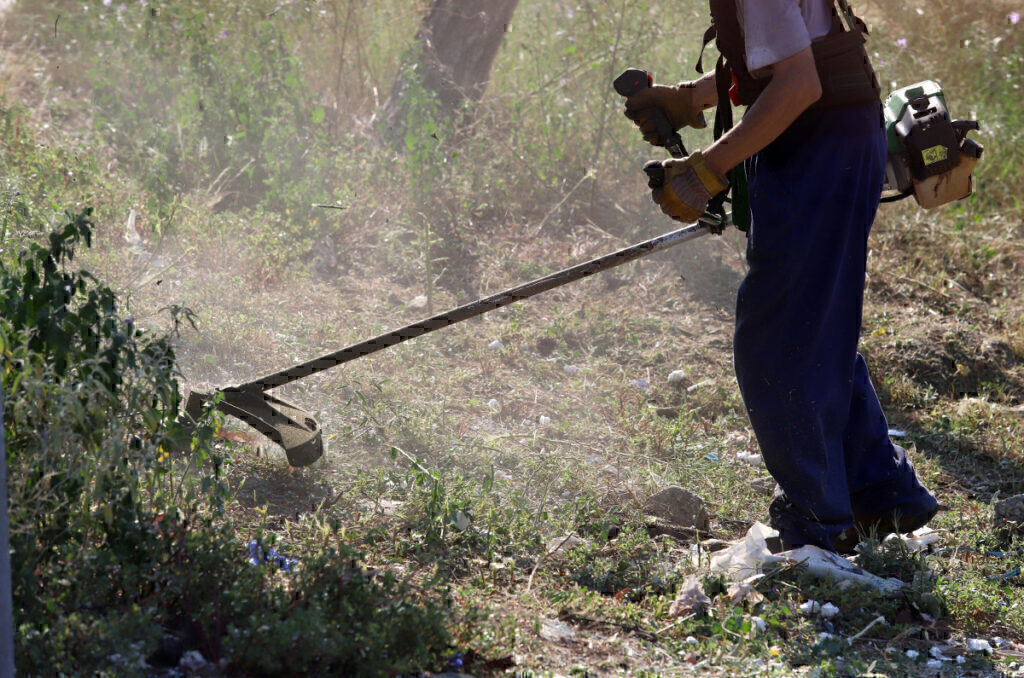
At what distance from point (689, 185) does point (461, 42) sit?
4.31m

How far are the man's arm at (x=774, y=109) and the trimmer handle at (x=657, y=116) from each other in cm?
48

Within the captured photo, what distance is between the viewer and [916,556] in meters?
2.79

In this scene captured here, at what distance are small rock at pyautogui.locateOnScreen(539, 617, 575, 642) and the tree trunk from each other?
14.6 feet

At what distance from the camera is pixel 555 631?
2340mm

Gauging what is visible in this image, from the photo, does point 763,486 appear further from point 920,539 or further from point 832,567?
point 832,567

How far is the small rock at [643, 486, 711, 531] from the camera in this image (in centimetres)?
305

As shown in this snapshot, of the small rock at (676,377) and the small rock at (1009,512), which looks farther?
the small rock at (676,377)

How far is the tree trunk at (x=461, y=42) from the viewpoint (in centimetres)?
631

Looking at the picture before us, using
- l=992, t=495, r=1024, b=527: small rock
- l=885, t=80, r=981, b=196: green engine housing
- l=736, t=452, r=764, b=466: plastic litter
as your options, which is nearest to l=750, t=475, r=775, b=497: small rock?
l=736, t=452, r=764, b=466: plastic litter

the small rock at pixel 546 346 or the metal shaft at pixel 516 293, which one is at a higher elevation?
the metal shaft at pixel 516 293

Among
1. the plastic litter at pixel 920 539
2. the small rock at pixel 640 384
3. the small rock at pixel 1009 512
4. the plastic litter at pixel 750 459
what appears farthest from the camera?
the small rock at pixel 640 384

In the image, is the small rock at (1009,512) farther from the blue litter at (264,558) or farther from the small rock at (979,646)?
the blue litter at (264,558)

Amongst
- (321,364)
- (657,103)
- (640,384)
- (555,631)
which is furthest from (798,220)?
(640,384)

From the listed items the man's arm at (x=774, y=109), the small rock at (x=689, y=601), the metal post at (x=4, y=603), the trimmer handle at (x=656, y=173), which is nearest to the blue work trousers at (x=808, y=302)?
the man's arm at (x=774, y=109)
